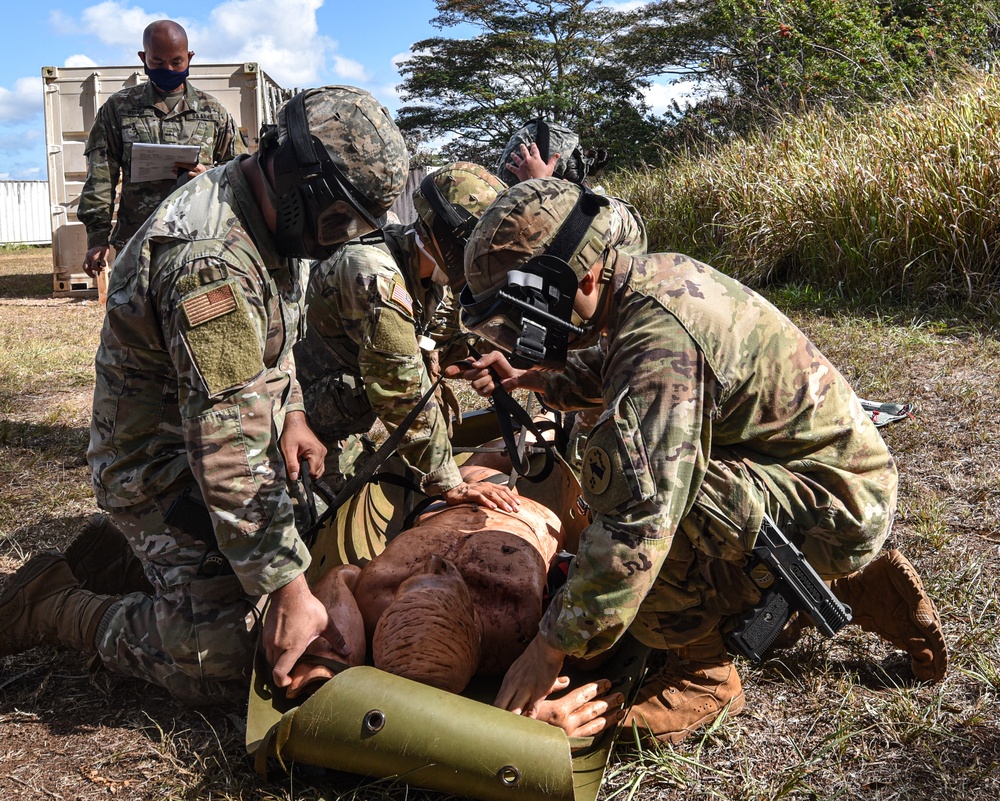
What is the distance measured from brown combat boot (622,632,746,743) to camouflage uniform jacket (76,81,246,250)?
17.0 ft

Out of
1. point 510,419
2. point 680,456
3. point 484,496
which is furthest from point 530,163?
point 680,456

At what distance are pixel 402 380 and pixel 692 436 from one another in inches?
64.7

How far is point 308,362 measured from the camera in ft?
13.7

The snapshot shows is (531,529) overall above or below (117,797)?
above

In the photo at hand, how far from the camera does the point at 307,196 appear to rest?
2453 mm

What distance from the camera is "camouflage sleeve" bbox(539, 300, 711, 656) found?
2.06m

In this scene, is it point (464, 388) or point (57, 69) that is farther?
point (57, 69)

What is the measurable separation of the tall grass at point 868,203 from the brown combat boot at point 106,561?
6.31 meters

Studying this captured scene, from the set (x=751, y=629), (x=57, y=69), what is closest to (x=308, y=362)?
(x=751, y=629)

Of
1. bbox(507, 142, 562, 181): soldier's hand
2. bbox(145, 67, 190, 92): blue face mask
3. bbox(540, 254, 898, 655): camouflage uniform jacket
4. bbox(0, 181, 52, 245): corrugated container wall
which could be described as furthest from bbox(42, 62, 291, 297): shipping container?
bbox(0, 181, 52, 245): corrugated container wall

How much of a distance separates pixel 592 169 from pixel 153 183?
3161 millimetres

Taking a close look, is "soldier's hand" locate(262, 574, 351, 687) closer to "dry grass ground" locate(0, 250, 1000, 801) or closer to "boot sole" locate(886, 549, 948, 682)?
"dry grass ground" locate(0, 250, 1000, 801)

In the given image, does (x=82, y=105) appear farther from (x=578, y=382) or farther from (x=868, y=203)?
(x=578, y=382)

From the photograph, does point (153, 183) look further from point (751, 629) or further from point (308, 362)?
point (751, 629)
